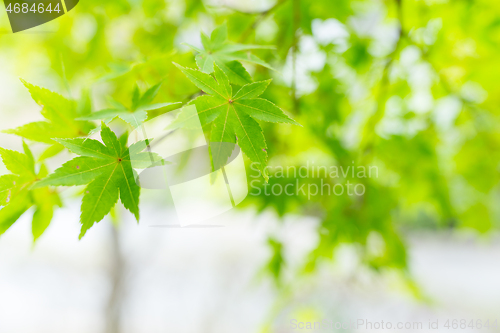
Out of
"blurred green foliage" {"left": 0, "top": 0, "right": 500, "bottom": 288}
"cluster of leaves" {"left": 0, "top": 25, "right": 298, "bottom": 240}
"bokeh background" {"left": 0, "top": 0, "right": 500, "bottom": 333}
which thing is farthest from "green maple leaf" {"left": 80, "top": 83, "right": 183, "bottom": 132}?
"blurred green foliage" {"left": 0, "top": 0, "right": 500, "bottom": 288}

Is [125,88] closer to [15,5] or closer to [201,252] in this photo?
[15,5]

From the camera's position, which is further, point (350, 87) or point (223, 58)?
point (350, 87)

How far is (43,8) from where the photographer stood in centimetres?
61

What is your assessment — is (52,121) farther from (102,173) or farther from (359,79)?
(359,79)

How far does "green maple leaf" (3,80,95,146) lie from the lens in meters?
0.35

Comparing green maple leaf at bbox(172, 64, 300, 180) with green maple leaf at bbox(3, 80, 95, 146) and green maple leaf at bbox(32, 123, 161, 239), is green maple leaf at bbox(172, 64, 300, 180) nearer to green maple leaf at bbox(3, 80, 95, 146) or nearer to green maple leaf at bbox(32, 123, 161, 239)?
green maple leaf at bbox(32, 123, 161, 239)

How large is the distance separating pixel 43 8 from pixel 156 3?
238 millimetres

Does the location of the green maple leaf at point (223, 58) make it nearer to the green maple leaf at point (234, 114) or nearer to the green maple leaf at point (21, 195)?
the green maple leaf at point (234, 114)

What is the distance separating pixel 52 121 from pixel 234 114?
0.24 metres

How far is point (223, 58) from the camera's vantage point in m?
0.35

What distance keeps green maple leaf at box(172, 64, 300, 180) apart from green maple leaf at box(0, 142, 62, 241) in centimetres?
22

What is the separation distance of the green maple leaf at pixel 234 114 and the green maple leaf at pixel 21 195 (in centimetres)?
22

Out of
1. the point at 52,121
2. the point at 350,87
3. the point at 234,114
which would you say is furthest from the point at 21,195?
the point at 350,87

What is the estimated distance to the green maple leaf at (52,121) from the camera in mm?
354
